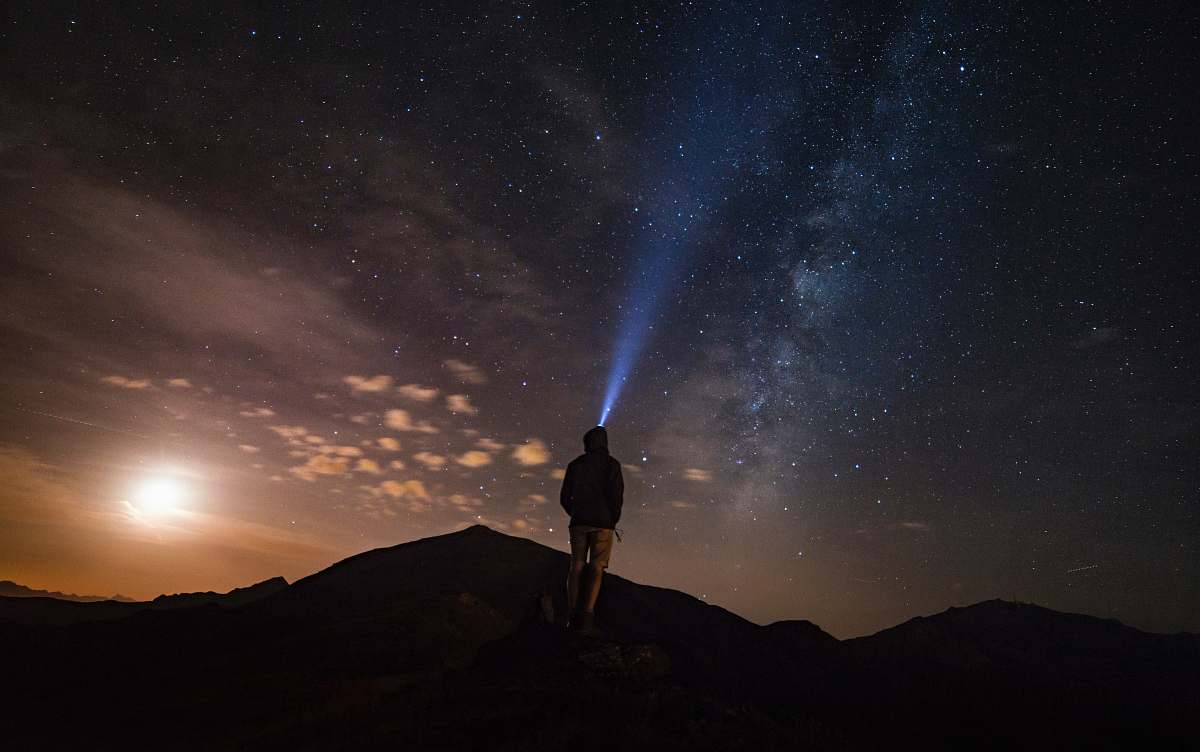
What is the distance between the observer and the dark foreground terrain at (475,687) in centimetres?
466

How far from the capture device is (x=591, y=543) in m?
7.47

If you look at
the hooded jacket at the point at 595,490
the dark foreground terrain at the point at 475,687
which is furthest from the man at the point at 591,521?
the dark foreground terrain at the point at 475,687

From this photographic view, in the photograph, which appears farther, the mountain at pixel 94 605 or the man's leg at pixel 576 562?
the mountain at pixel 94 605

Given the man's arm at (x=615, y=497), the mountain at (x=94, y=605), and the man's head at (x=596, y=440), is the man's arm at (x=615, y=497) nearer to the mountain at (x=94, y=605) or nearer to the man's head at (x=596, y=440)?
the man's head at (x=596, y=440)

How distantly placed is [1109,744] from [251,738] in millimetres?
9895

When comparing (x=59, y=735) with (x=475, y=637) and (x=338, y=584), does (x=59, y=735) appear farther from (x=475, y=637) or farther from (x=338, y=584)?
(x=338, y=584)

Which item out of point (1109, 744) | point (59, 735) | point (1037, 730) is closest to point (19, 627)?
point (59, 735)

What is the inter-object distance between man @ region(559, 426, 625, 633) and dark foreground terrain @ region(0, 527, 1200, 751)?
0.56 metres

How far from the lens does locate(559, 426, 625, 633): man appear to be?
7371mm

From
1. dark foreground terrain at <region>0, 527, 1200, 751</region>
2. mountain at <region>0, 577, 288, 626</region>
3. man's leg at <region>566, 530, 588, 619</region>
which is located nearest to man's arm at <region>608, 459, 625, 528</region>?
man's leg at <region>566, 530, 588, 619</region>

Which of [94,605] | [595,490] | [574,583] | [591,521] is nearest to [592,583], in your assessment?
[574,583]

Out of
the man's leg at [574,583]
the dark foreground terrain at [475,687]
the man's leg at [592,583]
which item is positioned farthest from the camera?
the man's leg at [574,583]

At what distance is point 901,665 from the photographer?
13797 millimetres

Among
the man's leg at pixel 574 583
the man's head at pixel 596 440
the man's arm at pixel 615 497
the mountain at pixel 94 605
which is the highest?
the man's head at pixel 596 440
